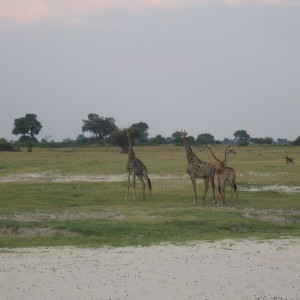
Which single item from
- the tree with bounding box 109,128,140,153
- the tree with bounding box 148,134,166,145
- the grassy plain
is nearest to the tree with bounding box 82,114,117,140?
the tree with bounding box 148,134,166,145

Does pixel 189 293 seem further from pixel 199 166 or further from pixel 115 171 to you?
pixel 115 171

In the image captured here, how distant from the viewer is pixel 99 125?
120375 mm

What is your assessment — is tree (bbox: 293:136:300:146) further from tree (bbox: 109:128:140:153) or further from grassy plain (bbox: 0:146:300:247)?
grassy plain (bbox: 0:146:300:247)

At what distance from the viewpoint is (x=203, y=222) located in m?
18.3

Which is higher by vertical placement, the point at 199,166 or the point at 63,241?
the point at 199,166

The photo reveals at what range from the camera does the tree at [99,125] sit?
120375 mm

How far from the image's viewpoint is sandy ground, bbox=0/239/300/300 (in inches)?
364

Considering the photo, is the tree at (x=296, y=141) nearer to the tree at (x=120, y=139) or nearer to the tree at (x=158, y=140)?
the tree at (x=158, y=140)

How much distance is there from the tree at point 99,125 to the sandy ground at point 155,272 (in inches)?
4221

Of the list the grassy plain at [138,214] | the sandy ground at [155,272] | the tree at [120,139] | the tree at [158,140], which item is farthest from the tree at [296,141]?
the sandy ground at [155,272]

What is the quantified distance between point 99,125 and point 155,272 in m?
110

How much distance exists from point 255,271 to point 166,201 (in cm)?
1377

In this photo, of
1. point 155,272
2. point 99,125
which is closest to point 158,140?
point 99,125

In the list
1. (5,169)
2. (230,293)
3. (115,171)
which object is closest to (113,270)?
(230,293)
